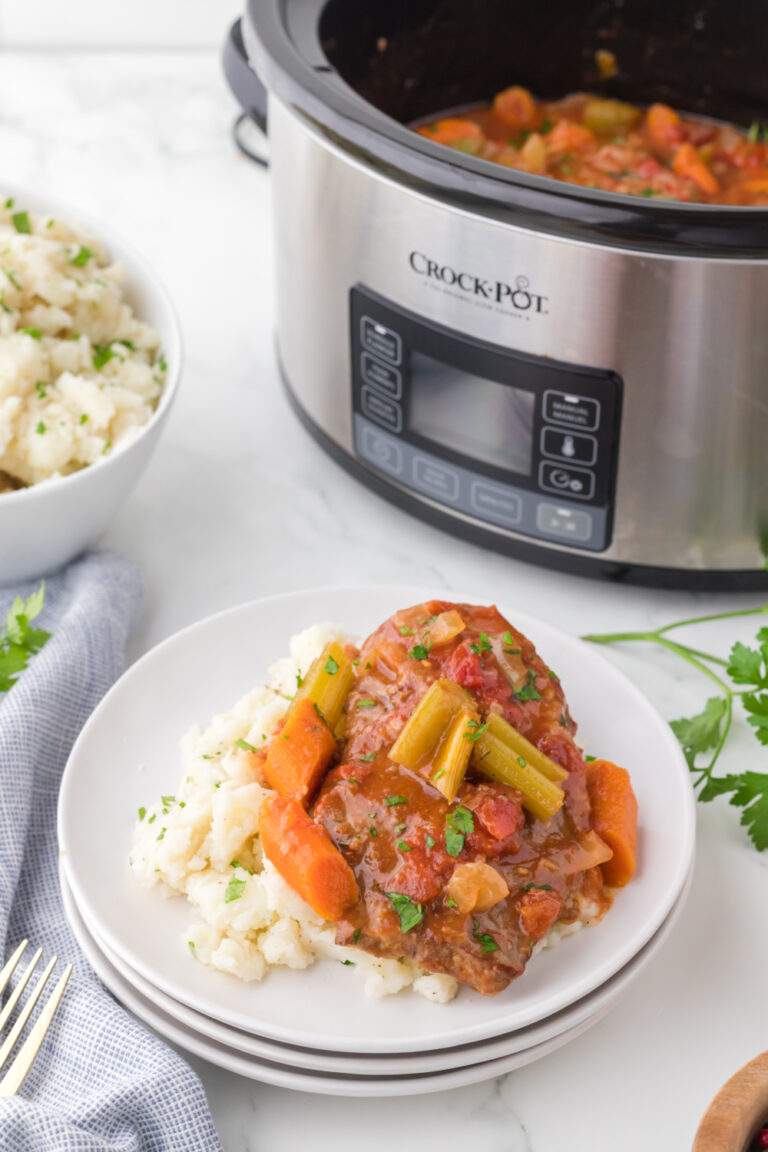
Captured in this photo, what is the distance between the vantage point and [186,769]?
59.7 inches

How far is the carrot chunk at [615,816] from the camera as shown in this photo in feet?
4.62

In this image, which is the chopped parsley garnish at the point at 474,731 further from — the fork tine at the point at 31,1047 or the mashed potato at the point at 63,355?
the mashed potato at the point at 63,355

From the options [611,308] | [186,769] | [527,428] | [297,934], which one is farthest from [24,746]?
[611,308]

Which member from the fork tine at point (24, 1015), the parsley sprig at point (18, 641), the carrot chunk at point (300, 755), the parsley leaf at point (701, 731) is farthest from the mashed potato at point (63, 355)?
the parsley leaf at point (701, 731)

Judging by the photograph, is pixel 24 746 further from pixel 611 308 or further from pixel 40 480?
pixel 611 308

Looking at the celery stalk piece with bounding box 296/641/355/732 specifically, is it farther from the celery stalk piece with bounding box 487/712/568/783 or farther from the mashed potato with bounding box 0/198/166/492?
the mashed potato with bounding box 0/198/166/492

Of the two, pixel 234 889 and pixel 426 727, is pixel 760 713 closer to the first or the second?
pixel 426 727

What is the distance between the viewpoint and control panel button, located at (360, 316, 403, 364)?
5.91ft

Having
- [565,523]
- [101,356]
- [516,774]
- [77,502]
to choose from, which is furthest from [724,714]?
[101,356]

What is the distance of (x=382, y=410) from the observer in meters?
1.89

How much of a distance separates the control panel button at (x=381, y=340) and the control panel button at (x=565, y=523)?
259 mm

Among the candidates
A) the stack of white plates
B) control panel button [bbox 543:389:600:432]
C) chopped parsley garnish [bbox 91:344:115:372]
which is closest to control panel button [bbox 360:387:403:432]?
control panel button [bbox 543:389:600:432]

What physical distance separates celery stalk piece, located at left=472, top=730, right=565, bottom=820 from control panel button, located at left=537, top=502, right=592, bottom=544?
500mm

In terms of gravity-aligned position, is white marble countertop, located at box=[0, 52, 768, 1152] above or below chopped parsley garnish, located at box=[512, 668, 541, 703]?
below
